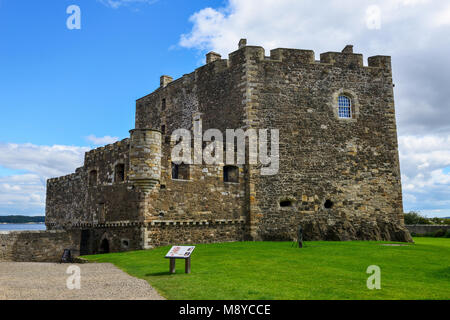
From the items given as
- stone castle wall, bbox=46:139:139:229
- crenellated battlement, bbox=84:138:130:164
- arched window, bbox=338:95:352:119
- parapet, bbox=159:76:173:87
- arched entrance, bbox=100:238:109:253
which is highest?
parapet, bbox=159:76:173:87

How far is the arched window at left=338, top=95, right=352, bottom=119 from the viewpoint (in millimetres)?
23878

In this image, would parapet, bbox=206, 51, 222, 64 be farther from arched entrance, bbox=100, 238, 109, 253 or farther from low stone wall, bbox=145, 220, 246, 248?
arched entrance, bbox=100, 238, 109, 253

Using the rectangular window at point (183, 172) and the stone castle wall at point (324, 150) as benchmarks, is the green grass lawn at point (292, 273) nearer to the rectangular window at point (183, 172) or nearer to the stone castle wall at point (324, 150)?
the rectangular window at point (183, 172)

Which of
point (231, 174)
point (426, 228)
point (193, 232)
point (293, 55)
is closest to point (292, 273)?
point (193, 232)

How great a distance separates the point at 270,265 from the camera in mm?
12773

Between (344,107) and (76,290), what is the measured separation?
1935 centimetres

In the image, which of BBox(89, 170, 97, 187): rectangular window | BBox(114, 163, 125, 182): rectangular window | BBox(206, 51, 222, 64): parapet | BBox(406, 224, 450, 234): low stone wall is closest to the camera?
BBox(114, 163, 125, 182): rectangular window

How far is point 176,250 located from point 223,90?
46.4ft

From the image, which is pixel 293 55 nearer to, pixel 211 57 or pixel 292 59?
pixel 292 59

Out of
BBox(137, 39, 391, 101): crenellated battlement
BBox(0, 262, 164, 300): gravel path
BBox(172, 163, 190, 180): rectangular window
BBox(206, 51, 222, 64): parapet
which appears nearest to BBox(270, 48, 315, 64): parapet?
BBox(137, 39, 391, 101): crenellated battlement

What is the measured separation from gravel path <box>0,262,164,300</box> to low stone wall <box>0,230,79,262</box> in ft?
22.9

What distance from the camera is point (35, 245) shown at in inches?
800

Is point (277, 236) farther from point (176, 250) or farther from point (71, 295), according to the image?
point (71, 295)

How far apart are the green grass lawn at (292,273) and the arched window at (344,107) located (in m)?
9.39
